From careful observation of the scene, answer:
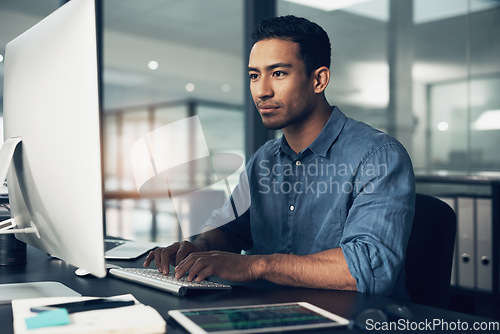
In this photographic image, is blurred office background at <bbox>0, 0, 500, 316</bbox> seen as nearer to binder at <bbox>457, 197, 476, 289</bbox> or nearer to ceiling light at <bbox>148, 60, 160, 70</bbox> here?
ceiling light at <bbox>148, 60, 160, 70</bbox>

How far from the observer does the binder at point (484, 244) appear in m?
2.73

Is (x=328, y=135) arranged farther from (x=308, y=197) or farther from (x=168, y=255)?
(x=168, y=255)

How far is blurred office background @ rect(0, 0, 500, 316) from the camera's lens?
125 inches

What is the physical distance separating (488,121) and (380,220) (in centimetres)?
233

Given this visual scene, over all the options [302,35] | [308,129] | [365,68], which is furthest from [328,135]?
[365,68]

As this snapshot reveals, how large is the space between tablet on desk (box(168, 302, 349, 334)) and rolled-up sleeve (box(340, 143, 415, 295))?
0.28 m

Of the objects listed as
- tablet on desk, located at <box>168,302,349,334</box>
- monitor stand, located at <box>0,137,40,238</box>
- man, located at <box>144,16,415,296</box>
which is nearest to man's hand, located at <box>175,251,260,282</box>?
man, located at <box>144,16,415,296</box>

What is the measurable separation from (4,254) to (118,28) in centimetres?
223

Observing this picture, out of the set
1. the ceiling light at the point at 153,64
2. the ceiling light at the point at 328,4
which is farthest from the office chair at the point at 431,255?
the ceiling light at the point at 153,64

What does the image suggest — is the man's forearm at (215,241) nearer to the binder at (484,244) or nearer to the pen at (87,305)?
the pen at (87,305)

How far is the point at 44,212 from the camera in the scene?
95 cm

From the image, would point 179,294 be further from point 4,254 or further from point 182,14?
point 182,14

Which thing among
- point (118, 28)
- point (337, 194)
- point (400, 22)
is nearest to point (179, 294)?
point (337, 194)

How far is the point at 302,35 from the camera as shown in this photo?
62.3 inches
